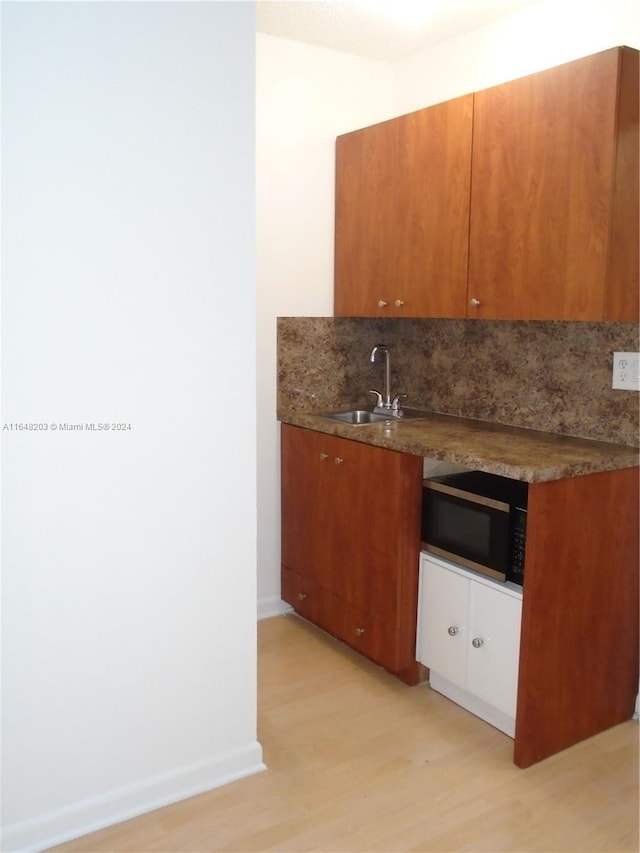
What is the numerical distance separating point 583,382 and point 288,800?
168 cm

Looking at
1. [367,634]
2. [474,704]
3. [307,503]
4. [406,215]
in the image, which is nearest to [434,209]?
[406,215]

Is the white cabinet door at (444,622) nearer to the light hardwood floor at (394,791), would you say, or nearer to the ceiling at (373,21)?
the light hardwood floor at (394,791)

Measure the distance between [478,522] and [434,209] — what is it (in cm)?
117

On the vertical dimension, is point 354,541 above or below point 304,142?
below

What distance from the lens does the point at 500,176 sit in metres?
2.54

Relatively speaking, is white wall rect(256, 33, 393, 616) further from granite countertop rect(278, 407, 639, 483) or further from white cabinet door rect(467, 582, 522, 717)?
white cabinet door rect(467, 582, 522, 717)

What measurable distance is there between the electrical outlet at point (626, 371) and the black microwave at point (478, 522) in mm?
474

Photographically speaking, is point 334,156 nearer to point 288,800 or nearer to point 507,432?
point 507,432

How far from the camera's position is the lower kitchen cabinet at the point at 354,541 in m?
2.70

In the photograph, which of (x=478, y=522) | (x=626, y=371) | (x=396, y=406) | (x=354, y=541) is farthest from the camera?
(x=396, y=406)

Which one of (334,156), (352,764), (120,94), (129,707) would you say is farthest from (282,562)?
(120,94)

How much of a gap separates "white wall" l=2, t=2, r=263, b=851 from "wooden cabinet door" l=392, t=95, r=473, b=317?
95cm

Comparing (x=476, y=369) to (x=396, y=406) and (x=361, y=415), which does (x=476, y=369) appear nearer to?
(x=396, y=406)

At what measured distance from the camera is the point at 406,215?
9.70ft
